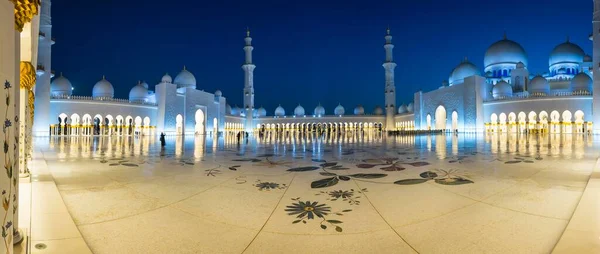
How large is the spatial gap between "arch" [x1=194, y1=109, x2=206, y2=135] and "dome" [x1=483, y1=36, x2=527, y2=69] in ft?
94.0

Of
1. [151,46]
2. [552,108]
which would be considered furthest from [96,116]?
[552,108]

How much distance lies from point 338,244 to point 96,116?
2681 centimetres

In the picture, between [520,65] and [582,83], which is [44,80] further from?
[582,83]

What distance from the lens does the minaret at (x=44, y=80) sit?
62.2ft

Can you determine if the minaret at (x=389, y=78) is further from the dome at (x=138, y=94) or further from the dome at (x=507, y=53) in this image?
the dome at (x=138, y=94)

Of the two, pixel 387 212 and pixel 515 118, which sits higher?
pixel 515 118

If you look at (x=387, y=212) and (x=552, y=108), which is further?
(x=552, y=108)

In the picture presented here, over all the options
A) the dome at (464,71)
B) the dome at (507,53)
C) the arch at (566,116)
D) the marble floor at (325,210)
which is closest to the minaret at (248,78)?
the dome at (464,71)

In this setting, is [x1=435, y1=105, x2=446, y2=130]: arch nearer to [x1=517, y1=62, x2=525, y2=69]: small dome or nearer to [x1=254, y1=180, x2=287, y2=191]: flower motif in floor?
[x1=517, y1=62, x2=525, y2=69]: small dome

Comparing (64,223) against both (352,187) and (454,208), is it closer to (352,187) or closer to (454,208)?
(352,187)

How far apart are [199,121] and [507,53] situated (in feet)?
99.1

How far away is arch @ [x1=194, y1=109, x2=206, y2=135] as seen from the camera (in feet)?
101

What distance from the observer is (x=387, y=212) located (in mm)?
2346

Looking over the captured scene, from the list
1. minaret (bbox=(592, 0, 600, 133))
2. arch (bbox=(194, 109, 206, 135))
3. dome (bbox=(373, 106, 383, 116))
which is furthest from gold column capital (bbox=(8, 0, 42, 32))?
dome (bbox=(373, 106, 383, 116))
